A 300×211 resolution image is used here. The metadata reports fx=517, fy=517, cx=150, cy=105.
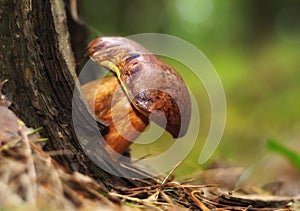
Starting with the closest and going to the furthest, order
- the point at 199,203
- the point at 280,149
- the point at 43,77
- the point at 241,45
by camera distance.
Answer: the point at 43,77
the point at 199,203
the point at 280,149
the point at 241,45

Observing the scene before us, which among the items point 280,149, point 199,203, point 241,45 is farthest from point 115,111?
point 241,45

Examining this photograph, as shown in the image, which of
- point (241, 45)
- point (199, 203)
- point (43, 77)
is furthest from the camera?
point (241, 45)

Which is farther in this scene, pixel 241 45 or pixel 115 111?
pixel 241 45

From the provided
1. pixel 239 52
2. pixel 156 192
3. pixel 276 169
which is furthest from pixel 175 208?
pixel 239 52

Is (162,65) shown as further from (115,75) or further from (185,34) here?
(185,34)

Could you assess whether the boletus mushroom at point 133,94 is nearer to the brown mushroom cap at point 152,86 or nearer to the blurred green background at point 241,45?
the brown mushroom cap at point 152,86

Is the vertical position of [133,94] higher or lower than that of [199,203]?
higher

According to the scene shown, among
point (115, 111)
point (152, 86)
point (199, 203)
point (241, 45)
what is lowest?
point (199, 203)

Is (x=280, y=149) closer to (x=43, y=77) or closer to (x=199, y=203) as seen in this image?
(x=199, y=203)
